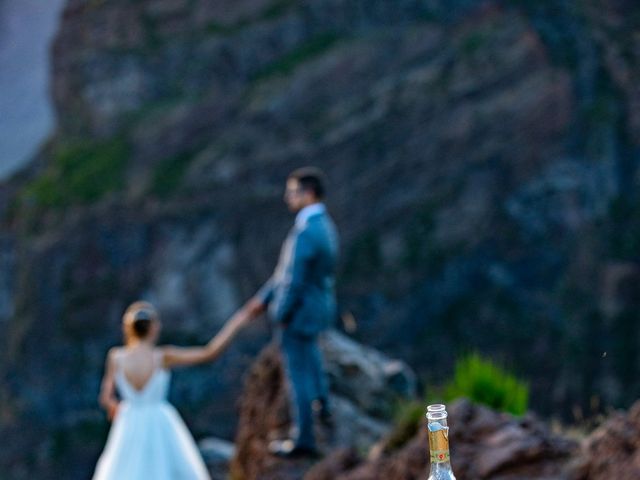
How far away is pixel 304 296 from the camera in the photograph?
852 cm

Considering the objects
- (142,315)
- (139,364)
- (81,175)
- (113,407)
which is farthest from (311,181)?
(81,175)

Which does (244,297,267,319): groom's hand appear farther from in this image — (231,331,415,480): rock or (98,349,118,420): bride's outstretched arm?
(231,331,415,480): rock

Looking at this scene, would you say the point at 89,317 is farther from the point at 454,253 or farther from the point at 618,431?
the point at 618,431

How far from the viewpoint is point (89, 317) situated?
77.6 metres

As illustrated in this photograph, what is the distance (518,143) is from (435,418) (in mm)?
72470

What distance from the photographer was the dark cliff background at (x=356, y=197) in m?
71.5

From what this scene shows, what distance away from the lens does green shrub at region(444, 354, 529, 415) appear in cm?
861

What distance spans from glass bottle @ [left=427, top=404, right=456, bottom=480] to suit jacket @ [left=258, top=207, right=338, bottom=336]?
211 inches

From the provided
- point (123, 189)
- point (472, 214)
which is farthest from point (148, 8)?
point (472, 214)

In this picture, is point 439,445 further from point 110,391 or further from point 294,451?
point 110,391

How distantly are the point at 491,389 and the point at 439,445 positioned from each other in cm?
584

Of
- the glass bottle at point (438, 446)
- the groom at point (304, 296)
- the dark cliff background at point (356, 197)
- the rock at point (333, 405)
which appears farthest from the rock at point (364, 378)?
the dark cliff background at point (356, 197)

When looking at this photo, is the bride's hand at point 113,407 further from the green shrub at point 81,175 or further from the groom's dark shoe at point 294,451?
the green shrub at point 81,175

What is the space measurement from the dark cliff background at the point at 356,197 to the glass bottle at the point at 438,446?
65.4m
